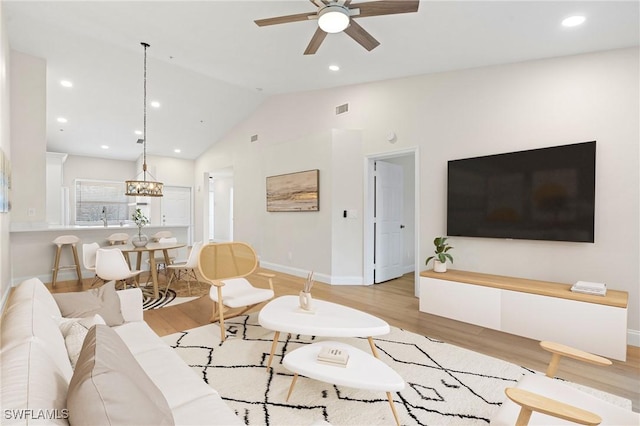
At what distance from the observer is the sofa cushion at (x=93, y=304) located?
1.97 m

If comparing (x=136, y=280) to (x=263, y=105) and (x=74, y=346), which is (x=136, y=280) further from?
(x=263, y=105)

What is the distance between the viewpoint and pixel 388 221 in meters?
5.31

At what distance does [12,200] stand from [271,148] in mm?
4213

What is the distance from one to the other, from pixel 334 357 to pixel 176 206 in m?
9.28

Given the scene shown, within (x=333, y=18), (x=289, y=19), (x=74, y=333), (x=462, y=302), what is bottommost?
(x=462, y=302)

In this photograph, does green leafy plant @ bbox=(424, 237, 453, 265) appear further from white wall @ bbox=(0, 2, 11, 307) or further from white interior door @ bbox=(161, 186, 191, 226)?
white interior door @ bbox=(161, 186, 191, 226)

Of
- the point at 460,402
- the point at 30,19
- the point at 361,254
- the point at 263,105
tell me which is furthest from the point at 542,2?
the point at 30,19

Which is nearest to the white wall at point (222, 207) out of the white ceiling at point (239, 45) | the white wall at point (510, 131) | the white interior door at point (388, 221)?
the white ceiling at point (239, 45)

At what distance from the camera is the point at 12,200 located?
15.1 feet

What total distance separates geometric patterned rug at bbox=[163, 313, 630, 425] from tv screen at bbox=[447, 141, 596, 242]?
1.55m

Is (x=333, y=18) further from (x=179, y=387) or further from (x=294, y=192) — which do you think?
(x=294, y=192)

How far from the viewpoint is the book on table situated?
1723 millimetres

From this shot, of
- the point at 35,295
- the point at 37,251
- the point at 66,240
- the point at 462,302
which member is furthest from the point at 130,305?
the point at 37,251

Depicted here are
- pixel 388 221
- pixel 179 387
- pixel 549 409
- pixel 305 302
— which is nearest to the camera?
pixel 549 409
